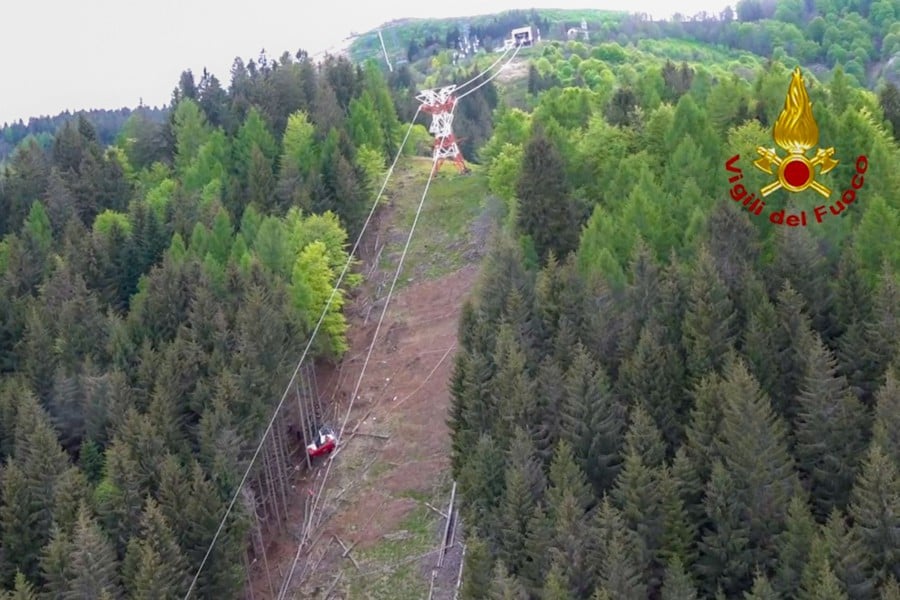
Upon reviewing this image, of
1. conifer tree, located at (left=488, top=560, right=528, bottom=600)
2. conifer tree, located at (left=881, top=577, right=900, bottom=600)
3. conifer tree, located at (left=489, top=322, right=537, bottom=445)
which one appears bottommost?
conifer tree, located at (left=488, top=560, right=528, bottom=600)

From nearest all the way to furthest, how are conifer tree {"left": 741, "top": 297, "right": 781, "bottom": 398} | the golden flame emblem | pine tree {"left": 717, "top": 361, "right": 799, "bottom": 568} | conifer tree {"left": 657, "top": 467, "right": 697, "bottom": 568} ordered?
pine tree {"left": 717, "top": 361, "right": 799, "bottom": 568} < conifer tree {"left": 657, "top": 467, "right": 697, "bottom": 568} < the golden flame emblem < conifer tree {"left": 741, "top": 297, "right": 781, "bottom": 398}

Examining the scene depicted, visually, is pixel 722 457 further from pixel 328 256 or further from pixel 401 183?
pixel 401 183

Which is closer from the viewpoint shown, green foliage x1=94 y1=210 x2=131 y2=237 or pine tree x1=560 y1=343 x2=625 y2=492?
pine tree x1=560 y1=343 x2=625 y2=492

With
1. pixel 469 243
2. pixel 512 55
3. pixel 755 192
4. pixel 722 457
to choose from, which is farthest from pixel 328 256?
pixel 512 55

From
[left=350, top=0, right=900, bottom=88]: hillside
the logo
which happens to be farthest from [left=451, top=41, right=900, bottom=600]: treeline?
[left=350, top=0, right=900, bottom=88]: hillside

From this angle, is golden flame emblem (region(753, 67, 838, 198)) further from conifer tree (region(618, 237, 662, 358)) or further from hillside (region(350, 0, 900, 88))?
hillside (region(350, 0, 900, 88))

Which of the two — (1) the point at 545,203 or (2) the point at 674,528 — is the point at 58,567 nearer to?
(2) the point at 674,528
